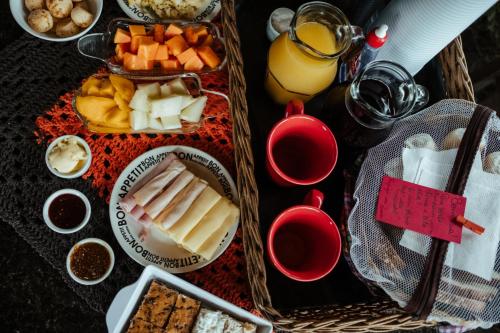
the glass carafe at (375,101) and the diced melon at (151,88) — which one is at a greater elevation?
the glass carafe at (375,101)

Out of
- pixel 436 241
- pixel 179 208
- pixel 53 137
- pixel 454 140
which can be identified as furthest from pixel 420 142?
pixel 53 137

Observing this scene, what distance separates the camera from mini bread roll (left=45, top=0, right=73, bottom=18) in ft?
3.51

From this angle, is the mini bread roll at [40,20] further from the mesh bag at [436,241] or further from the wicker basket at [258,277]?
the mesh bag at [436,241]

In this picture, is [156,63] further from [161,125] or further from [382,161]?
[382,161]

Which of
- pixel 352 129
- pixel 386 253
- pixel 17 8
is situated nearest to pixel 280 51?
pixel 352 129

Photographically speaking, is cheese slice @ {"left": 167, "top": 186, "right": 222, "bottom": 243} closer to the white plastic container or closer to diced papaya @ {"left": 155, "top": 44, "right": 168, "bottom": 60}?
the white plastic container

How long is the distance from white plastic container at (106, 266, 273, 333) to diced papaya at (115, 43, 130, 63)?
56 centimetres

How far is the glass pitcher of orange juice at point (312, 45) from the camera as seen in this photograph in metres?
0.81

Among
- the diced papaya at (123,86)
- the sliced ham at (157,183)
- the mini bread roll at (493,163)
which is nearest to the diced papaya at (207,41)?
the diced papaya at (123,86)

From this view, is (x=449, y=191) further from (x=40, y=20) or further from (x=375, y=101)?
(x=40, y=20)

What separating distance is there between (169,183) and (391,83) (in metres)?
0.54

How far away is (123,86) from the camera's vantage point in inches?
39.5

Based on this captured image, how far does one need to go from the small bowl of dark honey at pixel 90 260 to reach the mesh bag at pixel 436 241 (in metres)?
0.57

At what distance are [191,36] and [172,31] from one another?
0.05 meters
